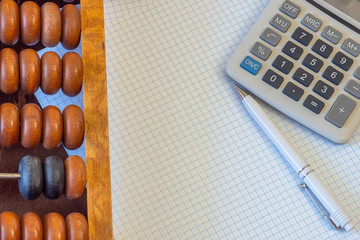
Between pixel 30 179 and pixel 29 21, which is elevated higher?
pixel 29 21

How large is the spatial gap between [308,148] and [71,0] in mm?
308

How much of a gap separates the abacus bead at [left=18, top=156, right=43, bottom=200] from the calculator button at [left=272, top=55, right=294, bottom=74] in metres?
0.28

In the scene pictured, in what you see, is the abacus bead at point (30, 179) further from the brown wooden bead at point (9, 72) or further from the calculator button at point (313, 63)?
the calculator button at point (313, 63)

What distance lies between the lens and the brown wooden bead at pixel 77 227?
1.77 feet

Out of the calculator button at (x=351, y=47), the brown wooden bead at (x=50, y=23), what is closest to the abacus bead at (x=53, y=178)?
the brown wooden bead at (x=50, y=23)

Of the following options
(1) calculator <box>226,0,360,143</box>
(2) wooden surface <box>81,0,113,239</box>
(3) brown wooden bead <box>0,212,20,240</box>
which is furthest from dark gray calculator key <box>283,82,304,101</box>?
(3) brown wooden bead <box>0,212,20,240</box>

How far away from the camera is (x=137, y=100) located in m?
0.66

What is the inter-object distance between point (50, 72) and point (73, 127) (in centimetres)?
6

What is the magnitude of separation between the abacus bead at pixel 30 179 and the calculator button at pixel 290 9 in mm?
331

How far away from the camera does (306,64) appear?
65 cm

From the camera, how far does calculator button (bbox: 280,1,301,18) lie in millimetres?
670

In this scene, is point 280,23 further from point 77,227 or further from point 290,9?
point 77,227

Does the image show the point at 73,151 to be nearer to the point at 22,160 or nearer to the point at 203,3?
the point at 22,160

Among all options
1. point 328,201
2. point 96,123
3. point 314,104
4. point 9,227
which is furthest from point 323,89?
point 9,227
